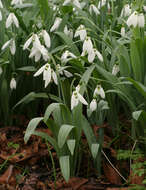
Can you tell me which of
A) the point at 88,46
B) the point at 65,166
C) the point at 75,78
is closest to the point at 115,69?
the point at 88,46

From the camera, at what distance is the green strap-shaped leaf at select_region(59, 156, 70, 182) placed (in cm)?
183

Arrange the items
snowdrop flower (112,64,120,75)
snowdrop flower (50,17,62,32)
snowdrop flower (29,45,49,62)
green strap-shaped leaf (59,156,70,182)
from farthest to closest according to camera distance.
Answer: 1. snowdrop flower (50,17,62,32)
2. snowdrop flower (112,64,120,75)
3. snowdrop flower (29,45,49,62)
4. green strap-shaped leaf (59,156,70,182)

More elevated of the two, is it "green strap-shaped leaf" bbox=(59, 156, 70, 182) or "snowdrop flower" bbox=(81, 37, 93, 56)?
"snowdrop flower" bbox=(81, 37, 93, 56)

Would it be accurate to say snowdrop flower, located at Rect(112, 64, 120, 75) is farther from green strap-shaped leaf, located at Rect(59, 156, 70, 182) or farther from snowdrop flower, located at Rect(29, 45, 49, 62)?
green strap-shaped leaf, located at Rect(59, 156, 70, 182)

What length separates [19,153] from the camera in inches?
94.3

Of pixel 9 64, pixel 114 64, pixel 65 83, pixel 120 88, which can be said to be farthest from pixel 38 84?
pixel 120 88

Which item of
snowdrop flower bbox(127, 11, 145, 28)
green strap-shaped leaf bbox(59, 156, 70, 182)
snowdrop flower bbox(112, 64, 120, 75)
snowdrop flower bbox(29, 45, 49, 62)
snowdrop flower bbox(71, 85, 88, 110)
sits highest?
snowdrop flower bbox(127, 11, 145, 28)

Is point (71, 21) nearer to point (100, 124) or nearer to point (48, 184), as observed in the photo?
point (100, 124)

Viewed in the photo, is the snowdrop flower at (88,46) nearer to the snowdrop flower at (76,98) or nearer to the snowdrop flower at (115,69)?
the snowdrop flower at (115,69)

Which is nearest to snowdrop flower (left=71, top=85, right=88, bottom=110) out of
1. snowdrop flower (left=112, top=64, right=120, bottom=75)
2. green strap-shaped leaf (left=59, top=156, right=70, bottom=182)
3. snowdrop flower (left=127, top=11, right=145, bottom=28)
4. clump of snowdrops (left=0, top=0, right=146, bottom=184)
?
clump of snowdrops (left=0, top=0, right=146, bottom=184)

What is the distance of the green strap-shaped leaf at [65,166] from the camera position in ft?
6.01

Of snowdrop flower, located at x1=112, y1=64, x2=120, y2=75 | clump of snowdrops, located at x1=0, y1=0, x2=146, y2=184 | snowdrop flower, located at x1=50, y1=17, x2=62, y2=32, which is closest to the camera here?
clump of snowdrops, located at x1=0, y1=0, x2=146, y2=184

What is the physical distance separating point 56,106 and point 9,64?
3.19ft

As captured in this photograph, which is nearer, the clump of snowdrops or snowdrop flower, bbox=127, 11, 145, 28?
the clump of snowdrops
